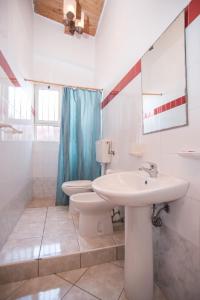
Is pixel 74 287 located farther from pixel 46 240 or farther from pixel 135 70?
pixel 135 70

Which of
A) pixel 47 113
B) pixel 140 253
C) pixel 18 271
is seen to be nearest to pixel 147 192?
pixel 140 253

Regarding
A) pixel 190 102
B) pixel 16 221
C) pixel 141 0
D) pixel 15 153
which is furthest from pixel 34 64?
pixel 190 102

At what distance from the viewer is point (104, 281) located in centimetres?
116

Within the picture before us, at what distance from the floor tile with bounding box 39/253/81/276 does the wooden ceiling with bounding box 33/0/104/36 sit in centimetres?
329

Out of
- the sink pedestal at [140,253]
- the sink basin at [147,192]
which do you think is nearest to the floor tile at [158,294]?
the sink pedestal at [140,253]

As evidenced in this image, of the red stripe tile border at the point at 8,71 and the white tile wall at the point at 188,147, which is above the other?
the red stripe tile border at the point at 8,71

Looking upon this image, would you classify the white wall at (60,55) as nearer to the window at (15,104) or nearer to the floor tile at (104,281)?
the window at (15,104)

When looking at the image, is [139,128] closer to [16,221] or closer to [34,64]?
[16,221]

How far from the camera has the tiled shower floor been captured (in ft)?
3.85

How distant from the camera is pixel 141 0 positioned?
4.74ft

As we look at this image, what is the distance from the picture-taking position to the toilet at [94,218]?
1.48 m

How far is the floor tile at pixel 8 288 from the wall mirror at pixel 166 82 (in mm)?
1475

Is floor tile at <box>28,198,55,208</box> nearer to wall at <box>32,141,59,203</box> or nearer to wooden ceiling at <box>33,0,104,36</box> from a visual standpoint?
wall at <box>32,141,59,203</box>

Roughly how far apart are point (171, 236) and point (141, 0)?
1.96 meters
